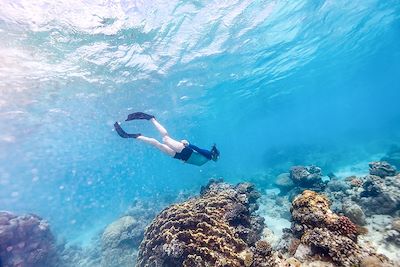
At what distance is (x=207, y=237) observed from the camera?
619 cm

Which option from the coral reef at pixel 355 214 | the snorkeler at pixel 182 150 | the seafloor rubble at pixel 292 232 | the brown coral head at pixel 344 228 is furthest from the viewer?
the snorkeler at pixel 182 150

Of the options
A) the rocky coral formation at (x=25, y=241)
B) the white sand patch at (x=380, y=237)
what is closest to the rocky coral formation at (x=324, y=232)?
the white sand patch at (x=380, y=237)

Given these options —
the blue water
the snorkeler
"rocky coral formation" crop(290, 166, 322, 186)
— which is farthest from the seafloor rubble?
the blue water

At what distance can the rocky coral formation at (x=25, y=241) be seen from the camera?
1199 centimetres

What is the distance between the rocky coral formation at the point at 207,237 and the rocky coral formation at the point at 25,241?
873cm

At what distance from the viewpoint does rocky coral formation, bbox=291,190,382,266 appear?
4727 mm

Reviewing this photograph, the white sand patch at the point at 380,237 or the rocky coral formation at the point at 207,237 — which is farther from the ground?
the white sand patch at the point at 380,237

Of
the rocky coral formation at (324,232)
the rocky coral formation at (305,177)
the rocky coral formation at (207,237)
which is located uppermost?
the rocky coral formation at (305,177)

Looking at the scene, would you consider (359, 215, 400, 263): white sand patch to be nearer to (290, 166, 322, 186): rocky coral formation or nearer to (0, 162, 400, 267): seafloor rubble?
(0, 162, 400, 267): seafloor rubble

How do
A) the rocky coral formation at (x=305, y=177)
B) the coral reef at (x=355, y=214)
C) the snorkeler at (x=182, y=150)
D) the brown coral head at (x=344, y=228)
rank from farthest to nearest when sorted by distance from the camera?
the rocky coral formation at (x=305, y=177) < the snorkeler at (x=182, y=150) < the coral reef at (x=355, y=214) < the brown coral head at (x=344, y=228)

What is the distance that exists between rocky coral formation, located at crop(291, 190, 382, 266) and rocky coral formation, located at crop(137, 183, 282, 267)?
837 millimetres

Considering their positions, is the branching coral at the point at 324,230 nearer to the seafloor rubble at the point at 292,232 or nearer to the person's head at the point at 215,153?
the seafloor rubble at the point at 292,232

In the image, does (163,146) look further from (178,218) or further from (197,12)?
(197,12)

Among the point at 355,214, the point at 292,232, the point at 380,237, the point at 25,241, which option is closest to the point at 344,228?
the point at 292,232
